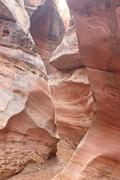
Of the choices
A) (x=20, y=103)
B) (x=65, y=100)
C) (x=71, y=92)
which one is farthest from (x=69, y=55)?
(x=20, y=103)

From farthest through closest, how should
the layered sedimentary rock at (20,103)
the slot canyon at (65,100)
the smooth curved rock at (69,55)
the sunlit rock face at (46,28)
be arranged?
1. the sunlit rock face at (46,28)
2. the smooth curved rock at (69,55)
3. the layered sedimentary rock at (20,103)
4. the slot canyon at (65,100)

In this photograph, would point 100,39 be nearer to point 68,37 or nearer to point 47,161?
point 47,161

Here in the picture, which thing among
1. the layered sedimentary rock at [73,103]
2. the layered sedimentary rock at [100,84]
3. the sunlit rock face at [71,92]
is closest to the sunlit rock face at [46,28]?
the sunlit rock face at [71,92]

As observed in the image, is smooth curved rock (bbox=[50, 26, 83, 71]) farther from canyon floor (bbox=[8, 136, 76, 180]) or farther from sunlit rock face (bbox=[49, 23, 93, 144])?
canyon floor (bbox=[8, 136, 76, 180])

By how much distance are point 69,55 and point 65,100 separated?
1359 millimetres

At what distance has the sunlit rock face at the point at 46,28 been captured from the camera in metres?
17.4

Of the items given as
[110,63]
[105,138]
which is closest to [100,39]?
[110,63]

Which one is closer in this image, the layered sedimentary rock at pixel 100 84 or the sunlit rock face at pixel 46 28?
the layered sedimentary rock at pixel 100 84

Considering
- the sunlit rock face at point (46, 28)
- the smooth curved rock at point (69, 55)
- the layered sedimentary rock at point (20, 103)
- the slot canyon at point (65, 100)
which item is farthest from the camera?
the sunlit rock face at point (46, 28)

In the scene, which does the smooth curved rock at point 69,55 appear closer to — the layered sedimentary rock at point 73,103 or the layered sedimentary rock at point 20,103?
the layered sedimentary rock at point 73,103

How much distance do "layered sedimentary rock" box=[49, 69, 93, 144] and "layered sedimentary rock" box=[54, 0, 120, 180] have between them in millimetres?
3065

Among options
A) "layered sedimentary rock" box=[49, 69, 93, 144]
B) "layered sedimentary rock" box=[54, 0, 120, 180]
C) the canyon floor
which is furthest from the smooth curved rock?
"layered sedimentary rock" box=[54, 0, 120, 180]

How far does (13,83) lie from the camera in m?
7.01

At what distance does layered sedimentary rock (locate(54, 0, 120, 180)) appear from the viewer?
4.53m
